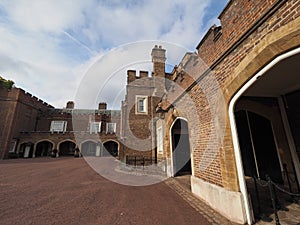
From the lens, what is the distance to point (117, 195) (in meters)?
5.04

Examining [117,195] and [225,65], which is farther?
[117,195]

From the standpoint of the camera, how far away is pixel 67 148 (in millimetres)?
23312

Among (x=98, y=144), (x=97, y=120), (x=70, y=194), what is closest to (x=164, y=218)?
(x=70, y=194)

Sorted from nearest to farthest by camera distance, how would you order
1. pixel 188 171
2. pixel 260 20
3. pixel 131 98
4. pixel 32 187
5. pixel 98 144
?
pixel 260 20 → pixel 32 187 → pixel 188 171 → pixel 131 98 → pixel 98 144

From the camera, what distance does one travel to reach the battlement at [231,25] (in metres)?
2.86

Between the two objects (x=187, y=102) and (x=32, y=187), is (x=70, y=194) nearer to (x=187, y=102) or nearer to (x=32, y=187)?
(x=32, y=187)

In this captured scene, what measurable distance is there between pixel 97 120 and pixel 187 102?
2299 centimetres

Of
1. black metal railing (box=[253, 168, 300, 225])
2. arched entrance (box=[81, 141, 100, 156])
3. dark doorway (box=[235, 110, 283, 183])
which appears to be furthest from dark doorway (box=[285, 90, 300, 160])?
arched entrance (box=[81, 141, 100, 156])

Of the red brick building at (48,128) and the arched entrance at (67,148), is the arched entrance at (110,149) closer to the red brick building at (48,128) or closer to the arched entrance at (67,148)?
the red brick building at (48,128)

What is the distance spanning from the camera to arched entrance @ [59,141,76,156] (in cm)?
2294

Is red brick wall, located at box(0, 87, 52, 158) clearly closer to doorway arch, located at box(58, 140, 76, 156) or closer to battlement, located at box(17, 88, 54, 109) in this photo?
battlement, located at box(17, 88, 54, 109)

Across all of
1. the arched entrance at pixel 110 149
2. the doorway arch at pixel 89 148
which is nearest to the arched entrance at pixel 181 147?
the arched entrance at pixel 110 149

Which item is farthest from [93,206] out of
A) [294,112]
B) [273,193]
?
[294,112]

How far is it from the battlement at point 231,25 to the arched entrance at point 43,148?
25483 mm
